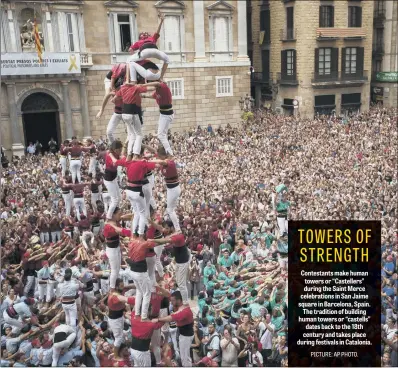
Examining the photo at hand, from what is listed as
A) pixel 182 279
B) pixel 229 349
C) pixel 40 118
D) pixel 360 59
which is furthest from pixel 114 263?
pixel 360 59

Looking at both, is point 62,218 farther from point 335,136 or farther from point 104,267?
point 335,136

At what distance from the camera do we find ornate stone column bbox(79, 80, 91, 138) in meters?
31.2

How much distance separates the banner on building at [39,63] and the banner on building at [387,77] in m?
27.9

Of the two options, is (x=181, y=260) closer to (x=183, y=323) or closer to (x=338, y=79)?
(x=183, y=323)

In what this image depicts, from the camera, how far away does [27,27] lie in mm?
29047

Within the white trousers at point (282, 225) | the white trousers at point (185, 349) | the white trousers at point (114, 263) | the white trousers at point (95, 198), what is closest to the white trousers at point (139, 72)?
the white trousers at point (114, 263)

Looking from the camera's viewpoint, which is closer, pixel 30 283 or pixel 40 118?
pixel 30 283

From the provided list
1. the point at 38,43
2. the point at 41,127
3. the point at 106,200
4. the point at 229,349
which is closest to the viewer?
the point at 229,349

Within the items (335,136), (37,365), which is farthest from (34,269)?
(335,136)

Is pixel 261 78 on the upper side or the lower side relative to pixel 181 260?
upper

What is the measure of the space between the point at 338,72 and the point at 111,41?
777 inches

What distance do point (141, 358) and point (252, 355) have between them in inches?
96.0

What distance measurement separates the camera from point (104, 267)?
13883mm

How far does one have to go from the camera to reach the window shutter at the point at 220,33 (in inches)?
1361
